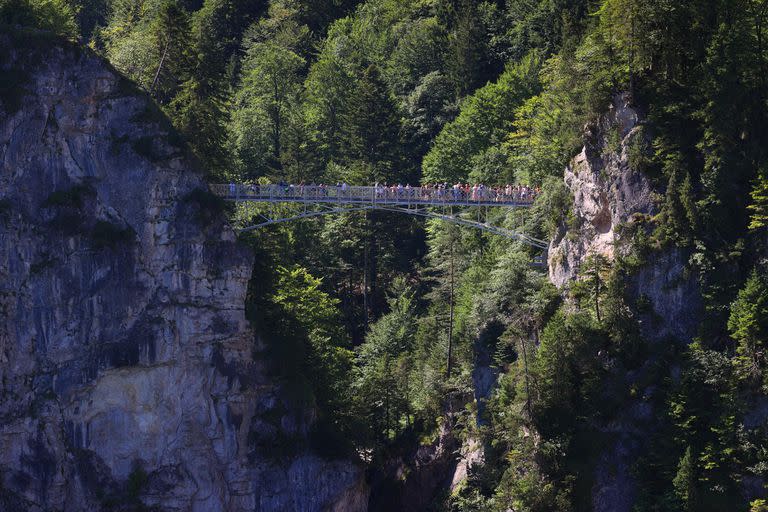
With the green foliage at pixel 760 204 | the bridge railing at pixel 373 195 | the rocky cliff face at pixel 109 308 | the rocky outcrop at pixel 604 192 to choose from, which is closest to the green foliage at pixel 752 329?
the green foliage at pixel 760 204

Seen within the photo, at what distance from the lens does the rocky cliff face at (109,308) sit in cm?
5341

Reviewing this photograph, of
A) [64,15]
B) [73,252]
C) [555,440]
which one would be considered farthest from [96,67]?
[555,440]

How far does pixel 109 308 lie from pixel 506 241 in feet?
61.3

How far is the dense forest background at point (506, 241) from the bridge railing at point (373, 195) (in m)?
1.40

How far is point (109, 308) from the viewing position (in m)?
53.9

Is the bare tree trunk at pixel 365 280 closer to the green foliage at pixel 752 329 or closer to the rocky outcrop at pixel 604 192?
the rocky outcrop at pixel 604 192

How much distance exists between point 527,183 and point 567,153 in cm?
675

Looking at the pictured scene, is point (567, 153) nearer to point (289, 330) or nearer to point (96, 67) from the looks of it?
point (289, 330)

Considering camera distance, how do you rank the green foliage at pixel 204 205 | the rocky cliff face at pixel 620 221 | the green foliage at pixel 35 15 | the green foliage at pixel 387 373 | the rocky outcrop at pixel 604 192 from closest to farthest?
the rocky cliff face at pixel 620 221, the rocky outcrop at pixel 604 192, the green foliage at pixel 204 205, the green foliage at pixel 35 15, the green foliage at pixel 387 373

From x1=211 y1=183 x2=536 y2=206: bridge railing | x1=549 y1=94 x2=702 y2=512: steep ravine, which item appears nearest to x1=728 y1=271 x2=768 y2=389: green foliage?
x1=549 y1=94 x2=702 y2=512: steep ravine

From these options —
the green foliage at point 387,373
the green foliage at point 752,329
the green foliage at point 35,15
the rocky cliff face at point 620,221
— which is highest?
the green foliage at point 35,15

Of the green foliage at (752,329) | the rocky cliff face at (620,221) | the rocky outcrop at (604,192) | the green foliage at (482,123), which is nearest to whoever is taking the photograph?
the green foliage at (752,329)

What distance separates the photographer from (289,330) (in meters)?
58.4

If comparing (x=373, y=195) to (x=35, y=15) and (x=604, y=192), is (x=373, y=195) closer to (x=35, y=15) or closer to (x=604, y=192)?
(x=604, y=192)
